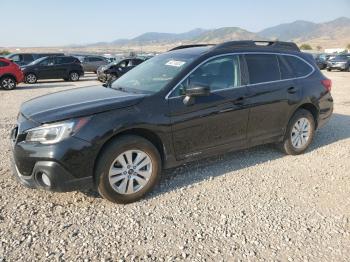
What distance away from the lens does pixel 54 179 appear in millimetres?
3646

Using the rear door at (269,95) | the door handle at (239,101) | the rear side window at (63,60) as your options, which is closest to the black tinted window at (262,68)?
the rear door at (269,95)

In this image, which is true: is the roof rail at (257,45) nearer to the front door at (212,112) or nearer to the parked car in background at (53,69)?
the front door at (212,112)

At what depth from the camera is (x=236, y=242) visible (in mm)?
3400

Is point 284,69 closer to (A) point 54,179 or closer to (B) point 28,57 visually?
(A) point 54,179

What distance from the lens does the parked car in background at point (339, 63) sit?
1160 inches

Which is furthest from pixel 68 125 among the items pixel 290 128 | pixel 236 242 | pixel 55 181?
pixel 290 128

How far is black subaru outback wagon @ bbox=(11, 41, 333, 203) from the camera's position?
3.71 meters

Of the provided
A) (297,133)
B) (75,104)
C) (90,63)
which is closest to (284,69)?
(297,133)

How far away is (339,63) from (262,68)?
27535 mm

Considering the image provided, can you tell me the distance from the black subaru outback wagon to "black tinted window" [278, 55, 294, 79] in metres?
0.02

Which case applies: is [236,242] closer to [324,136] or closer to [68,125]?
[68,125]

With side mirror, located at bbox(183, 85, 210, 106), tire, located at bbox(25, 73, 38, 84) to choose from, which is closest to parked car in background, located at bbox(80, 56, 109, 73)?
tire, located at bbox(25, 73, 38, 84)

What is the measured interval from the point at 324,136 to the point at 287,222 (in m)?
3.85

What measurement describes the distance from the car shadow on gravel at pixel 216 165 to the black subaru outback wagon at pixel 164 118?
0.33 m
